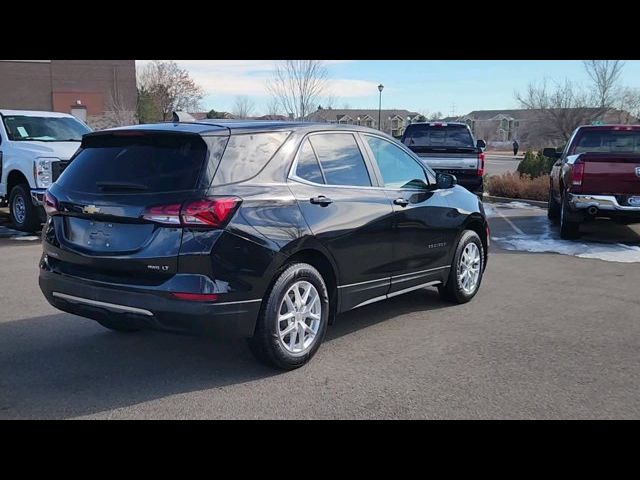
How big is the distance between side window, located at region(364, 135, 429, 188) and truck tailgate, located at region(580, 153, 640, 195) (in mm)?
4939

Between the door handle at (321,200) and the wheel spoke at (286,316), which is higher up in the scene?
the door handle at (321,200)

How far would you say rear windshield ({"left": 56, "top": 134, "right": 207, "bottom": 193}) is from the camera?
14.0 ft

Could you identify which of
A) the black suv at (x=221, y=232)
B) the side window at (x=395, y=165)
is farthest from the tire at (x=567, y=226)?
the black suv at (x=221, y=232)

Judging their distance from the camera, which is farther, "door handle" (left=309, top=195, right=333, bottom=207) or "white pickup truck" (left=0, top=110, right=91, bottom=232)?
"white pickup truck" (left=0, top=110, right=91, bottom=232)

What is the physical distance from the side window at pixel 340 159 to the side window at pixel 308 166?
62 mm

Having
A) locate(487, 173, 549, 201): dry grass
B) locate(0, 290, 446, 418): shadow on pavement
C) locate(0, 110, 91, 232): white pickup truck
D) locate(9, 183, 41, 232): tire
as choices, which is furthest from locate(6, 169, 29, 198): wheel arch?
locate(487, 173, 549, 201): dry grass

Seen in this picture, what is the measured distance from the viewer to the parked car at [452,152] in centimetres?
1363

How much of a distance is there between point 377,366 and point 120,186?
7.48ft

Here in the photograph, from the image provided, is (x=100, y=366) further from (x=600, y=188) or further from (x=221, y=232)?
(x=600, y=188)

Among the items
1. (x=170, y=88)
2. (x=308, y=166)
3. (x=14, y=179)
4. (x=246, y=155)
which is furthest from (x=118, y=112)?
(x=246, y=155)

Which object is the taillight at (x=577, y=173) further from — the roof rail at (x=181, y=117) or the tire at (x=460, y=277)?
the roof rail at (x=181, y=117)

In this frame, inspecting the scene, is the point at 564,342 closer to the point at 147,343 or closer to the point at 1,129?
the point at 147,343

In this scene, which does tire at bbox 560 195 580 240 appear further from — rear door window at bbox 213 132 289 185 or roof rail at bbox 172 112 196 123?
rear door window at bbox 213 132 289 185
